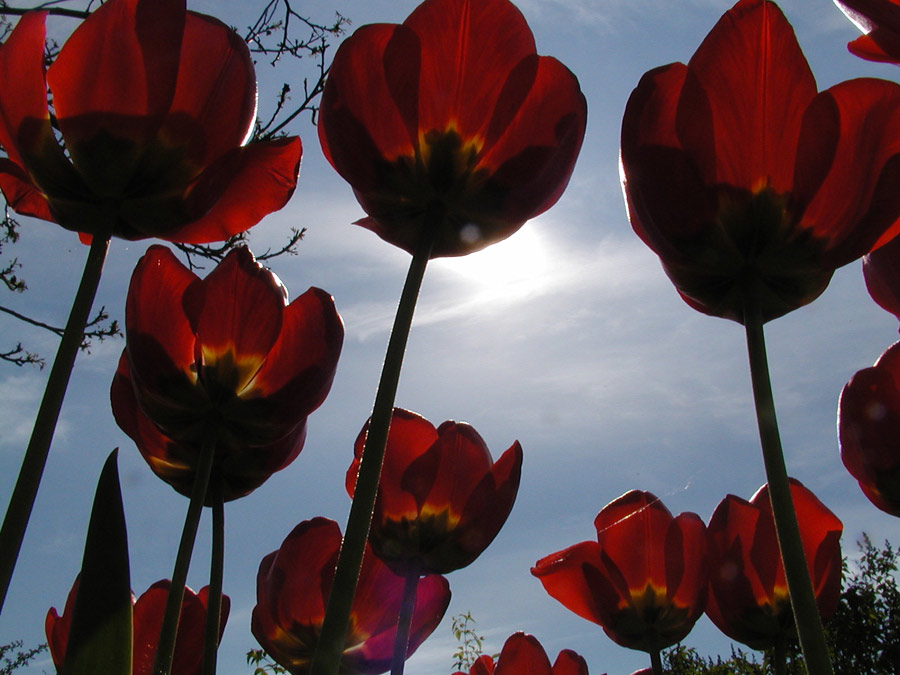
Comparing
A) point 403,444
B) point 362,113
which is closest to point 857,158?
point 362,113

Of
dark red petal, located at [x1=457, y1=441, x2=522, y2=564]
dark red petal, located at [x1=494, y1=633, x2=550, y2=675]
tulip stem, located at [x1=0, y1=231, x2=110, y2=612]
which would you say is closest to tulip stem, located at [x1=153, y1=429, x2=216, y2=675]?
tulip stem, located at [x1=0, y1=231, x2=110, y2=612]

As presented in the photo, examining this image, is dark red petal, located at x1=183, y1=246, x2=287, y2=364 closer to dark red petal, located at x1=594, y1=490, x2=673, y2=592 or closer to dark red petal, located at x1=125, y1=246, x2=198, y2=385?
dark red petal, located at x1=125, y1=246, x2=198, y2=385

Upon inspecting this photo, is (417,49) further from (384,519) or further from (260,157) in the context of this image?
(384,519)

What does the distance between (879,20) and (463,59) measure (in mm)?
319

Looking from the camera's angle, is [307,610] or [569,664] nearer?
[307,610]

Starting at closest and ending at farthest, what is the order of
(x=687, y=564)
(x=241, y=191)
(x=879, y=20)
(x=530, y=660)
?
(x=879, y=20)
(x=241, y=191)
(x=687, y=564)
(x=530, y=660)

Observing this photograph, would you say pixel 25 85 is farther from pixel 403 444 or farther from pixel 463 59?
pixel 403 444

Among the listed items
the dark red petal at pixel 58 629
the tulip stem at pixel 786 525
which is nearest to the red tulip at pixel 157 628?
the dark red petal at pixel 58 629

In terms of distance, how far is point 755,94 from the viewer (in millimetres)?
636

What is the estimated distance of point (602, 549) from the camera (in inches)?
43.6

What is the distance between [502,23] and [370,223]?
0.21 meters

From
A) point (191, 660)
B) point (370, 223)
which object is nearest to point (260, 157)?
point (370, 223)

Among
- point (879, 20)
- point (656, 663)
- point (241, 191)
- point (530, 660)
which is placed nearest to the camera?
point (879, 20)

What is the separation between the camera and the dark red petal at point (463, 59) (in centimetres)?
67
